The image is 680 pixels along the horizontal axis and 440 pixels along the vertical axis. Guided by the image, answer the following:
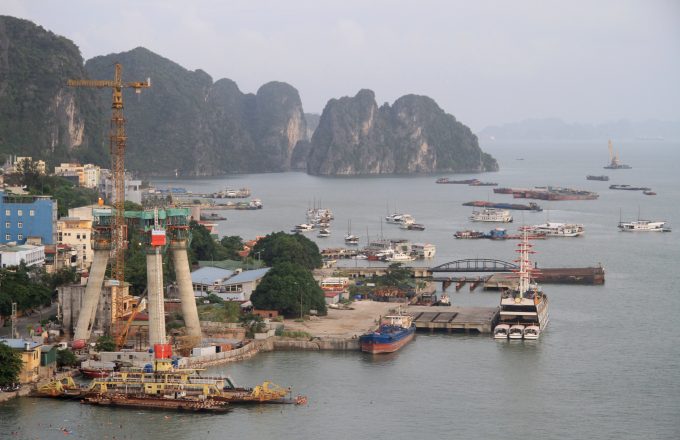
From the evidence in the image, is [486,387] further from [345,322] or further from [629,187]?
[629,187]

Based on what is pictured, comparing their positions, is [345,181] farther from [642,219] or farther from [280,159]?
[642,219]

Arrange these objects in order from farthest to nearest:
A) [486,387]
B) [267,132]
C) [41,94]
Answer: [267,132]
[41,94]
[486,387]

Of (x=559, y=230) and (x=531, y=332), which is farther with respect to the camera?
(x=559, y=230)

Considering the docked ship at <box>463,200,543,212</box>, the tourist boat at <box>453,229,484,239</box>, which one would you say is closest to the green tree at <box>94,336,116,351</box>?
the tourist boat at <box>453,229,484,239</box>

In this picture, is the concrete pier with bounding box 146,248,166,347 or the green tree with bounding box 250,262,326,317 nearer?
the concrete pier with bounding box 146,248,166,347

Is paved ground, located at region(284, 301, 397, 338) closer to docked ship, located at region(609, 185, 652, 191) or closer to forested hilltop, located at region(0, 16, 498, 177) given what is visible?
docked ship, located at region(609, 185, 652, 191)

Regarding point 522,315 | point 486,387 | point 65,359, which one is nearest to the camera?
point 486,387

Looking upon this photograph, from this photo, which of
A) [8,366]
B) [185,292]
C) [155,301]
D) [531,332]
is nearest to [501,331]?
[531,332]

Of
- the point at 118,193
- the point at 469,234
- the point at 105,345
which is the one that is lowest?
the point at 105,345
